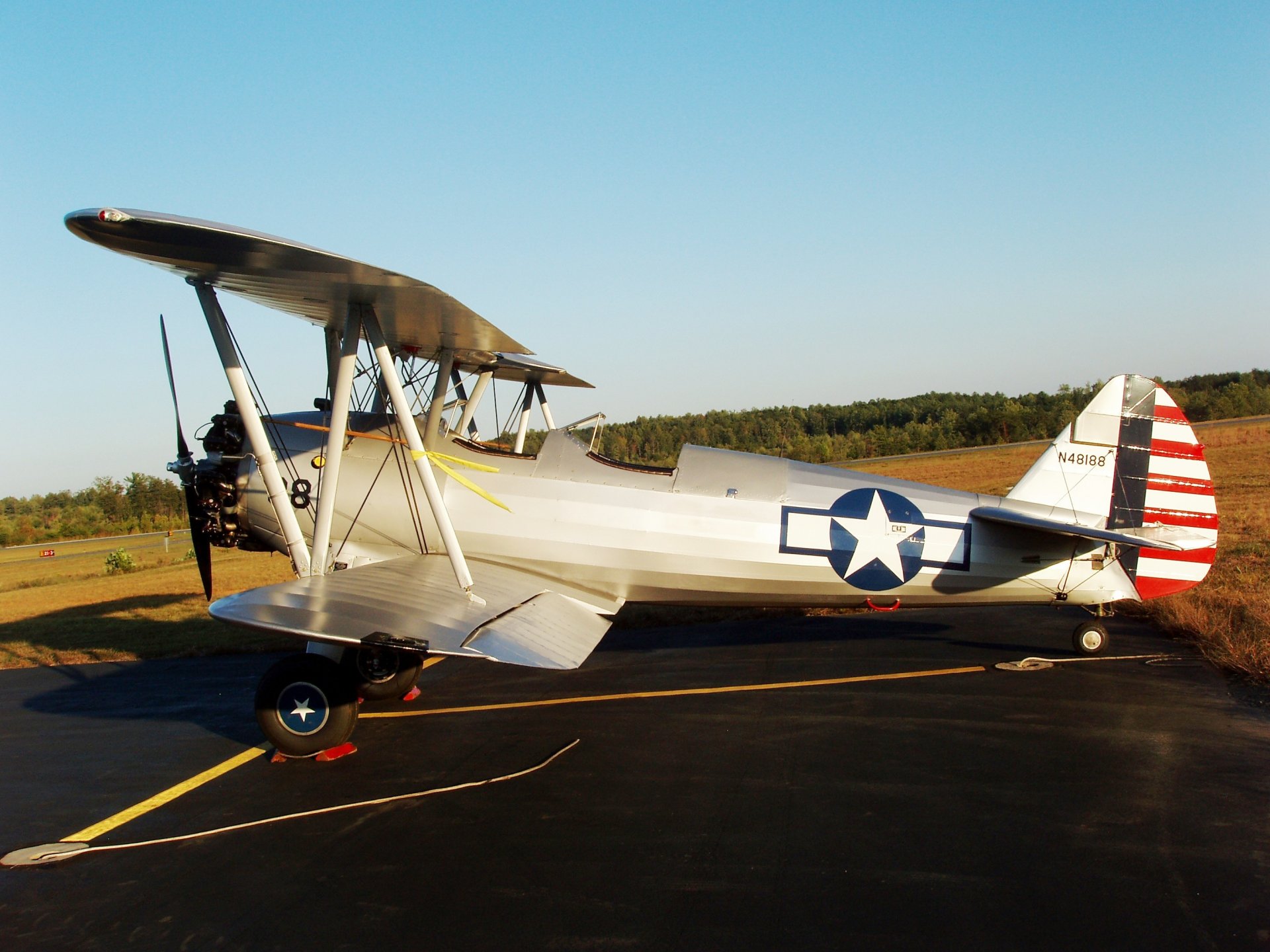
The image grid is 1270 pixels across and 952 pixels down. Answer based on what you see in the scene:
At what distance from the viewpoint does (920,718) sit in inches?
259

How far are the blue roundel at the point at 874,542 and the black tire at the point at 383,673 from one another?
412cm

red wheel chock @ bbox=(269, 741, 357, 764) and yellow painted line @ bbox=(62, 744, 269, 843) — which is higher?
red wheel chock @ bbox=(269, 741, 357, 764)

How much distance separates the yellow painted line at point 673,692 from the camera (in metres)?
7.57

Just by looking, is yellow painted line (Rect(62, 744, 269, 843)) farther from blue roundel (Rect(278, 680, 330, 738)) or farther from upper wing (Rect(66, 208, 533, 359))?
upper wing (Rect(66, 208, 533, 359))

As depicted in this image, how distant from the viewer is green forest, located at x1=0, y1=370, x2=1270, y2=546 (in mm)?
47906

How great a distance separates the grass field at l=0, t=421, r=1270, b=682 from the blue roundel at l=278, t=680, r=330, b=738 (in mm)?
5485

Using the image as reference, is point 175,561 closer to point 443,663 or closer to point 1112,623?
point 443,663

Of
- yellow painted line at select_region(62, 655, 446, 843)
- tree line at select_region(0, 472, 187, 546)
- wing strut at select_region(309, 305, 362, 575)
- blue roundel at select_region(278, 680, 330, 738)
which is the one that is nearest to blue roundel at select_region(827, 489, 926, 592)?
wing strut at select_region(309, 305, 362, 575)

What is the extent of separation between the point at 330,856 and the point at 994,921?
11.2 ft

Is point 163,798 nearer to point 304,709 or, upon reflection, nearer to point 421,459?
point 304,709

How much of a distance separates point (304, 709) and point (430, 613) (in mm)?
1319

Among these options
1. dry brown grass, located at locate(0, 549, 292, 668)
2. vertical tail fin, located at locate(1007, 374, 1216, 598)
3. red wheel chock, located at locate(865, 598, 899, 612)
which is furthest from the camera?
dry brown grass, located at locate(0, 549, 292, 668)

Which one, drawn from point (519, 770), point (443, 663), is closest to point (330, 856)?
point (519, 770)

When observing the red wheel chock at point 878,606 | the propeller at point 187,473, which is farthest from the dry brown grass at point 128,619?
the red wheel chock at point 878,606
